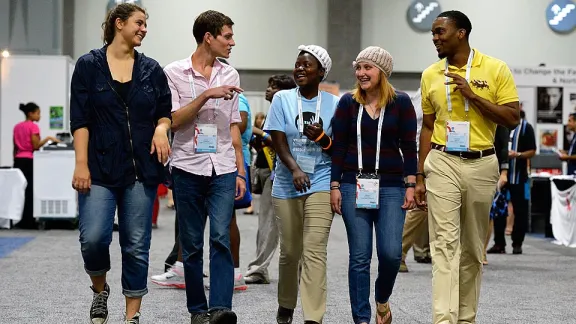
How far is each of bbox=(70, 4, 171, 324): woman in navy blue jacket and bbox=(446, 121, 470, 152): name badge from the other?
1.40m

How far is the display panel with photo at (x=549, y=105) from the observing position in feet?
52.2

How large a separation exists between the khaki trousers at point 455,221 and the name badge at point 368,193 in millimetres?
307

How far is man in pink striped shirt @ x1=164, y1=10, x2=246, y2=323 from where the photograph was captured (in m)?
5.02

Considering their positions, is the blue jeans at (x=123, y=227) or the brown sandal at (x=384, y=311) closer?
the blue jeans at (x=123, y=227)

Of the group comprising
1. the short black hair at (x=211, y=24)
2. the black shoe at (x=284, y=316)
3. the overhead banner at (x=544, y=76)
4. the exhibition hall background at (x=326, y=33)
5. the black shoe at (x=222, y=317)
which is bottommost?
the black shoe at (x=284, y=316)

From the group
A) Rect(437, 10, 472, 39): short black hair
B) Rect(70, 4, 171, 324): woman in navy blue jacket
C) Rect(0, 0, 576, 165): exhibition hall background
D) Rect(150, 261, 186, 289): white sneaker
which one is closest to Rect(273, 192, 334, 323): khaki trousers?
Rect(70, 4, 171, 324): woman in navy blue jacket

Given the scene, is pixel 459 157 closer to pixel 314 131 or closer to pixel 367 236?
pixel 367 236

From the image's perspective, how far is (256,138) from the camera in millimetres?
7691

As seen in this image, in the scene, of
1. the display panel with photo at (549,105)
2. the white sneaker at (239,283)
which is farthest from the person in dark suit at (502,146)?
the display panel with photo at (549,105)

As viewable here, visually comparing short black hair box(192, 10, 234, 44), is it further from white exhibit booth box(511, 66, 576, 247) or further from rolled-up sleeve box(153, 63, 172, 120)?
white exhibit booth box(511, 66, 576, 247)

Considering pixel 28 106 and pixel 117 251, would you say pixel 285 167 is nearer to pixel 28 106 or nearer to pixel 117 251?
pixel 117 251

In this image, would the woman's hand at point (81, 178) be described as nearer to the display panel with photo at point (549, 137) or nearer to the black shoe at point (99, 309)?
the black shoe at point (99, 309)

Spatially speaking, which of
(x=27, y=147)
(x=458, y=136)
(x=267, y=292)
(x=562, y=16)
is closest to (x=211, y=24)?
(x=458, y=136)

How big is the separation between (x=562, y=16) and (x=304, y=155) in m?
20.3
